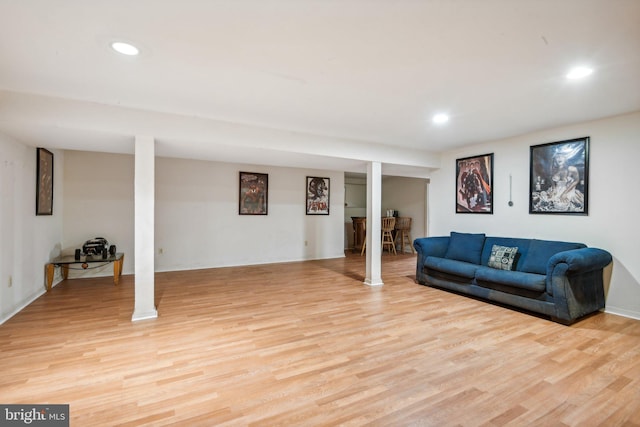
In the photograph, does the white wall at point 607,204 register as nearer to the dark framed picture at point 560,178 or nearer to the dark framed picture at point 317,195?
the dark framed picture at point 560,178

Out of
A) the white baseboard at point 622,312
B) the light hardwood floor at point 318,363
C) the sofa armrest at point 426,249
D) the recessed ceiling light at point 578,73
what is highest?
the recessed ceiling light at point 578,73

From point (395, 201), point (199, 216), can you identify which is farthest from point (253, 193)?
point (395, 201)

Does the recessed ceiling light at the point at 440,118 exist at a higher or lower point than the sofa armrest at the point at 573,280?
higher

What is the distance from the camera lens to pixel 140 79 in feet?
8.17

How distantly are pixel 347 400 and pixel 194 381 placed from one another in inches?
41.9

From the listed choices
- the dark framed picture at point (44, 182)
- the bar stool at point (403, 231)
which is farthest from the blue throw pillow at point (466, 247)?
the dark framed picture at point (44, 182)

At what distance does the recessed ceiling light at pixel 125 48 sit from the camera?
6.45 ft

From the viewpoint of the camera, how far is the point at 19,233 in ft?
11.5

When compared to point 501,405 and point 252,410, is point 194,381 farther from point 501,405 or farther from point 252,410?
point 501,405

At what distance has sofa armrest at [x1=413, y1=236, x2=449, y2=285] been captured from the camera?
15.8ft

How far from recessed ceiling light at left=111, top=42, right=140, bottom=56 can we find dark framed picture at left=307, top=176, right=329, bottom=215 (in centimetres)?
518

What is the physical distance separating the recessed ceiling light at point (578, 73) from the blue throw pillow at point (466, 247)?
2603mm

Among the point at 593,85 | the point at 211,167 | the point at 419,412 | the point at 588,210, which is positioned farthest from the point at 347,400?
the point at 211,167

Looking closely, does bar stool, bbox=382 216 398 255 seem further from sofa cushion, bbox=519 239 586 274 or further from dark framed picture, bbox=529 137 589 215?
sofa cushion, bbox=519 239 586 274
